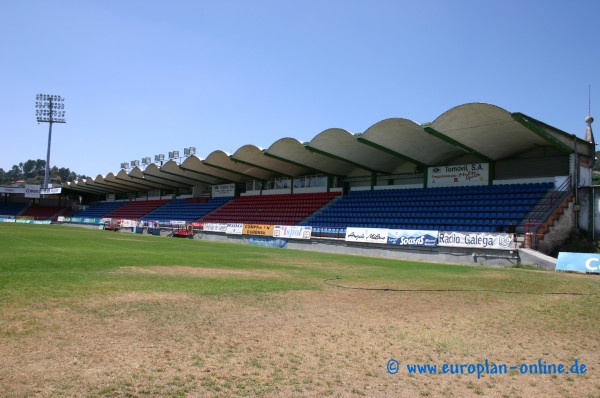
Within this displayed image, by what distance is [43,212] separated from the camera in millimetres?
84250

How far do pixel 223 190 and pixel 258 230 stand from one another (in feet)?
71.0

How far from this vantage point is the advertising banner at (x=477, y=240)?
21812 millimetres

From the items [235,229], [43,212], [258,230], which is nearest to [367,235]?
[258,230]

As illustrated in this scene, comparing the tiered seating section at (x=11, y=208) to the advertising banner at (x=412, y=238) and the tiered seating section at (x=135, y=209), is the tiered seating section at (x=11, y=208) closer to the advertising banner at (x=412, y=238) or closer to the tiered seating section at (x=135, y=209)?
the tiered seating section at (x=135, y=209)

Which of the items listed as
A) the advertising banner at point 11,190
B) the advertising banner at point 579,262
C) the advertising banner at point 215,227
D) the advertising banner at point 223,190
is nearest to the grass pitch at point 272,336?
the advertising banner at point 579,262

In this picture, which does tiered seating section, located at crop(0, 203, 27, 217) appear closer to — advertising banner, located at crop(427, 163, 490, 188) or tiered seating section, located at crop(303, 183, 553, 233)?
tiered seating section, located at crop(303, 183, 553, 233)

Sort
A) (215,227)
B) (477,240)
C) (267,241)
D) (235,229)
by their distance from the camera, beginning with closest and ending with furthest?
(477,240), (267,241), (235,229), (215,227)

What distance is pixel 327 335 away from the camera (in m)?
6.82

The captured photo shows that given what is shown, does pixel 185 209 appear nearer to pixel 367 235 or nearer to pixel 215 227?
pixel 215 227

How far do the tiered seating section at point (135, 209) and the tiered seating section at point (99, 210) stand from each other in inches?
108

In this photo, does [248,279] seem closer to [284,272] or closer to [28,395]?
[284,272]

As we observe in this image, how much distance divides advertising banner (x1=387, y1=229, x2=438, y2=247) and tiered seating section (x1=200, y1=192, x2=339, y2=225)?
1396 cm

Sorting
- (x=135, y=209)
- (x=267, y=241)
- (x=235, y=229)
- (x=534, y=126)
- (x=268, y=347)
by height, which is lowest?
(x=268, y=347)

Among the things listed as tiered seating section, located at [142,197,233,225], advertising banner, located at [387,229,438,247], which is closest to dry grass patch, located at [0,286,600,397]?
advertising banner, located at [387,229,438,247]
